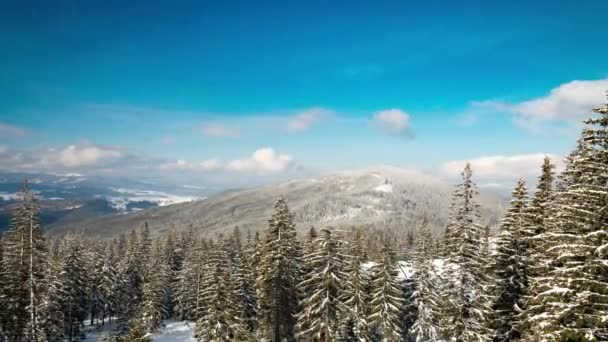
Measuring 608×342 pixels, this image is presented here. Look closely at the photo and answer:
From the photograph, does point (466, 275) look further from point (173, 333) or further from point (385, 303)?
point (173, 333)

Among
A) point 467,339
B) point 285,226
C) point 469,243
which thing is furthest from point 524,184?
point 285,226

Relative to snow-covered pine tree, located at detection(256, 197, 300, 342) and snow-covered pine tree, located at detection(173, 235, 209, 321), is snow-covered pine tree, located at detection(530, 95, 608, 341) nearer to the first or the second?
snow-covered pine tree, located at detection(256, 197, 300, 342)

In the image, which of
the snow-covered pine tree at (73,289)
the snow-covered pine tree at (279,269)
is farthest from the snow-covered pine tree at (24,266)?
the snow-covered pine tree at (279,269)

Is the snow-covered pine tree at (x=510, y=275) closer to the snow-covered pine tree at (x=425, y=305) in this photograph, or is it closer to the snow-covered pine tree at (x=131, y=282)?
the snow-covered pine tree at (x=425, y=305)

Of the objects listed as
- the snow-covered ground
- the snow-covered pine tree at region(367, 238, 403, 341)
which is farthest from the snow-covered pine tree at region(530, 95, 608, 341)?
the snow-covered ground

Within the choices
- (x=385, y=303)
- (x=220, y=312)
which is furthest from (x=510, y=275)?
(x=220, y=312)

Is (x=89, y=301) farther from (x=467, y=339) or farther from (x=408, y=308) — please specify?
(x=467, y=339)
